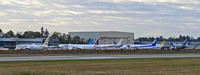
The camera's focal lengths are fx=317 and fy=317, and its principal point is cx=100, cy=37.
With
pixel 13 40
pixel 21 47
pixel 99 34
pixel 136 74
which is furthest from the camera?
pixel 99 34

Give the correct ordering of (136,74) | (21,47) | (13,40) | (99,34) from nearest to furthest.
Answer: (136,74) < (21,47) < (13,40) < (99,34)

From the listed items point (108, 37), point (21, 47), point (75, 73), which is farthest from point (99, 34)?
point (75, 73)

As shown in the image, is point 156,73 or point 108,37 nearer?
point 156,73

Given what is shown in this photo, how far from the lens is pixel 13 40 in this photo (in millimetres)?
153750

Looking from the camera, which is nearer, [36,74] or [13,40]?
[36,74]

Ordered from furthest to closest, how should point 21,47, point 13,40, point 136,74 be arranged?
1. point 13,40
2. point 21,47
3. point 136,74

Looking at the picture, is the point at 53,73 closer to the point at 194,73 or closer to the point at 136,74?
the point at 136,74

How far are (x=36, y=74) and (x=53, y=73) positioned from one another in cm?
159

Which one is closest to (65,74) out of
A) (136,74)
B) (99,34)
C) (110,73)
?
(110,73)

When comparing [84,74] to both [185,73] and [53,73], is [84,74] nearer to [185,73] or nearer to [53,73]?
[53,73]

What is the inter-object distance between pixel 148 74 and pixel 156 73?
1.24 meters

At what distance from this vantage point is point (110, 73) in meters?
29.5

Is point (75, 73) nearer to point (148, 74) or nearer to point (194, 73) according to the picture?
point (148, 74)

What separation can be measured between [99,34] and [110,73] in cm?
16695
